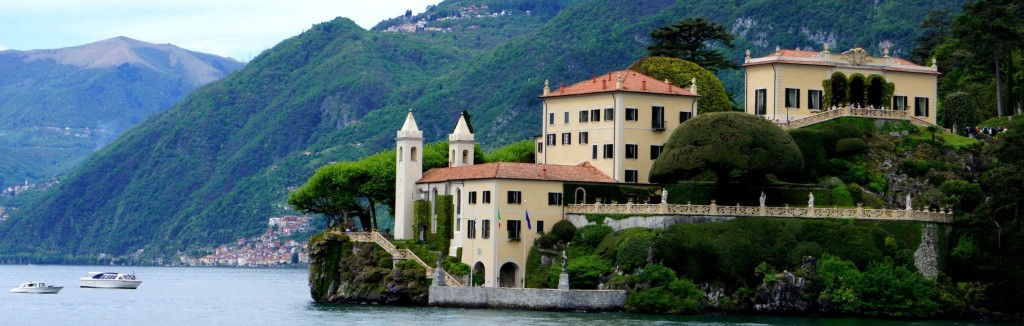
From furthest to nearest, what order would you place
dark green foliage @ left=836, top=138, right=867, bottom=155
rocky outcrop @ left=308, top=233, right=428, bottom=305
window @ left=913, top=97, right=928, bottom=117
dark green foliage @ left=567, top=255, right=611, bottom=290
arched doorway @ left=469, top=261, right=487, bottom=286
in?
window @ left=913, top=97, right=928, bottom=117 < dark green foliage @ left=836, top=138, right=867, bottom=155 < rocky outcrop @ left=308, top=233, right=428, bottom=305 < arched doorway @ left=469, top=261, right=487, bottom=286 < dark green foliage @ left=567, top=255, right=611, bottom=290

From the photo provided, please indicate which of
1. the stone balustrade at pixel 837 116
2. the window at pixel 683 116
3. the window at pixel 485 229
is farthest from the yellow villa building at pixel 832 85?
the window at pixel 485 229

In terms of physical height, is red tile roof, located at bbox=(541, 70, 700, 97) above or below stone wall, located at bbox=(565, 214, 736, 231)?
above

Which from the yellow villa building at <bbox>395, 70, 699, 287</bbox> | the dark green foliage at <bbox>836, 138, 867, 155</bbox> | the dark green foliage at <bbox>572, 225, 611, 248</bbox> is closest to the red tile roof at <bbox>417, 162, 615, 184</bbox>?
the yellow villa building at <bbox>395, 70, 699, 287</bbox>

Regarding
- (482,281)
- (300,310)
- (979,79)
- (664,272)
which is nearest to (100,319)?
(300,310)

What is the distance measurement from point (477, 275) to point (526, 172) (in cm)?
638

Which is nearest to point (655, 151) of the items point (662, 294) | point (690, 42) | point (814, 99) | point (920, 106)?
point (814, 99)

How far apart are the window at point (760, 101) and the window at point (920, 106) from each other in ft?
32.3

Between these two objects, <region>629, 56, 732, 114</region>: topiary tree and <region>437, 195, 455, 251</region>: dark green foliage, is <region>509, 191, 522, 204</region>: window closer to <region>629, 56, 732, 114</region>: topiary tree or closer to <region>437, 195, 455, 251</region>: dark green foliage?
<region>437, 195, 455, 251</region>: dark green foliage

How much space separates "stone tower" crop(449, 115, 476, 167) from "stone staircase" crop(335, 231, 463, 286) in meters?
7.13

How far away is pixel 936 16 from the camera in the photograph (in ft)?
513

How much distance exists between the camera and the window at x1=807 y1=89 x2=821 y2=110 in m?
112

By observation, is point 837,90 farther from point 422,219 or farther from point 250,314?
point 250,314

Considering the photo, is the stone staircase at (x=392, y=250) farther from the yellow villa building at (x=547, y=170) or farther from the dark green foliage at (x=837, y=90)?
the dark green foliage at (x=837, y=90)

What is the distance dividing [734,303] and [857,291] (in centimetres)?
633
